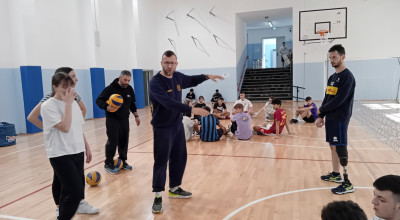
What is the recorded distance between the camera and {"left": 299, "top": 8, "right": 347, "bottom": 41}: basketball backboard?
1426 cm

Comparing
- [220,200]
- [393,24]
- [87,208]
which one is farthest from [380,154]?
[393,24]

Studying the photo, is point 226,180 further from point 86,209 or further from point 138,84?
point 138,84

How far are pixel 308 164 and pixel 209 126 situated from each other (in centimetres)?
285

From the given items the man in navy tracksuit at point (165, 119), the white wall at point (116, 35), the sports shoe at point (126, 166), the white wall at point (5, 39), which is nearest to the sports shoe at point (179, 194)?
the man in navy tracksuit at point (165, 119)

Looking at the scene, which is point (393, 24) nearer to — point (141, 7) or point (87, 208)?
point (141, 7)

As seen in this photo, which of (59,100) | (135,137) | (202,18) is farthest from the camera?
(202,18)

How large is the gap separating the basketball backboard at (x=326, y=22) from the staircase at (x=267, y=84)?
388 centimetres

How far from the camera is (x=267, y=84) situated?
18938 millimetres

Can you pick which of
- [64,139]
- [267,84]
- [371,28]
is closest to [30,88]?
[64,139]

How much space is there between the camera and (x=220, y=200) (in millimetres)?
3715

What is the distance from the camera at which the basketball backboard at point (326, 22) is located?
46.8ft

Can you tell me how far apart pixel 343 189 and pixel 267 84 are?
15662 mm

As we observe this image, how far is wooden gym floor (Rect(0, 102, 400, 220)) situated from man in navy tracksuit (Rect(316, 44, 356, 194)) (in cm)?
53

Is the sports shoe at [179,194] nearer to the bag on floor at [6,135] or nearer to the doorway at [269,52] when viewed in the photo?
the bag on floor at [6,135]
